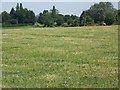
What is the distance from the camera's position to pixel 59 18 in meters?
104

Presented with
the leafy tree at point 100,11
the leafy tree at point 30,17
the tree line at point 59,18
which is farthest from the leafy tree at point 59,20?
the leafy tree at point 100,11

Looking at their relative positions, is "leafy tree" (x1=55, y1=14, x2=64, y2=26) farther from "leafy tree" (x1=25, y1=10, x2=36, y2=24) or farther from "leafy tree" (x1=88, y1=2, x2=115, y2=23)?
"leafy tree" (x1=88, y1=2, x2=115, y2=23)

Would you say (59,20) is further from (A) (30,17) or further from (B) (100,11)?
(A) (30,17)

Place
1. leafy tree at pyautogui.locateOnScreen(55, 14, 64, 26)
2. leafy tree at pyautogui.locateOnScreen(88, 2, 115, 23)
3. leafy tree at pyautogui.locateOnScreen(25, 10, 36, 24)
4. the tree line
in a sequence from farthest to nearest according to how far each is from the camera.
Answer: leafy tree at pyautogui.locateOnScreen(88, 2, 115, 23) → leafy tree at pyautogui.locateOnScreen(55, 14, 64, 26) → leafy tree at pyautogui.locateOnScreen(25, 10, 36, 24) → the tree line

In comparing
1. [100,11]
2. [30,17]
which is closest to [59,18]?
[100,11]

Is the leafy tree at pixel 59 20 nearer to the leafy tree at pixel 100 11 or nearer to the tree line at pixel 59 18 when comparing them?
the tree line at pixel 59 18

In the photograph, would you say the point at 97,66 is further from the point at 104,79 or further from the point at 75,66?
the point at 104,79

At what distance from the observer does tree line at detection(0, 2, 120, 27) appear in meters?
83.6

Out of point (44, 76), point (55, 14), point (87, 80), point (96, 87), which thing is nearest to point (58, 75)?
point (44, 76)

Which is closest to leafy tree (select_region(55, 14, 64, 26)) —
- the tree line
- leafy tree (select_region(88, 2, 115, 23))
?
the tree line

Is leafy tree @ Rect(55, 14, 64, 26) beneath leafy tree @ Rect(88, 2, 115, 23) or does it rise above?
beneath

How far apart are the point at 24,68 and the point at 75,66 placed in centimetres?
203

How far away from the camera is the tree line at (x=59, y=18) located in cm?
8362

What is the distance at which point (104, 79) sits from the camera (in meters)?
10.4
